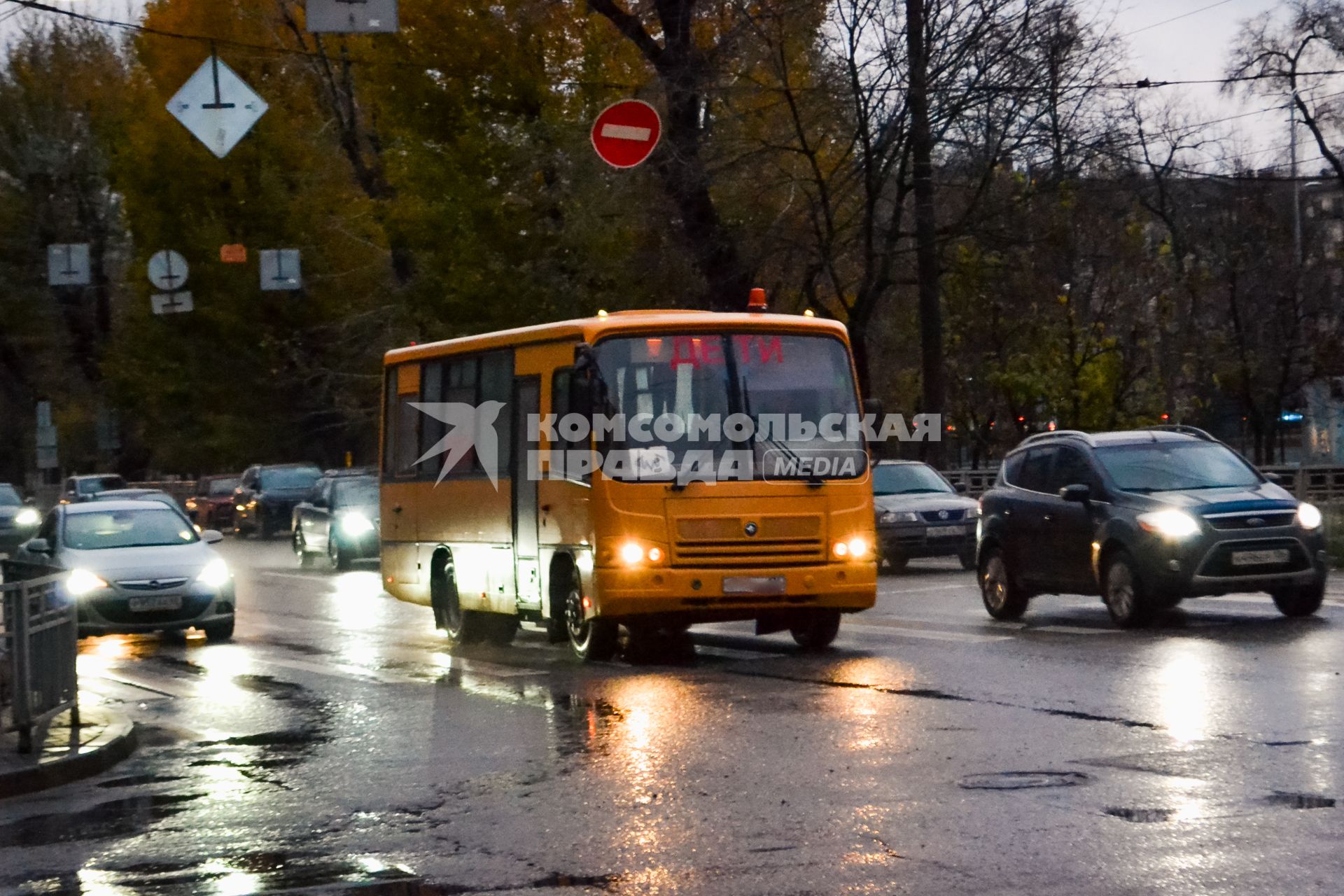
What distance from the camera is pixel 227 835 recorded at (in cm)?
885

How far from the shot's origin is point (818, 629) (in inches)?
682

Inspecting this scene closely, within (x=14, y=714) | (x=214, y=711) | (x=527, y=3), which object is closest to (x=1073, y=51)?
(x=527, y=3)

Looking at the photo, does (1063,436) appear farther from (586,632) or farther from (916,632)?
(586,632)

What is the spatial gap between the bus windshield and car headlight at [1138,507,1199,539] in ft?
8.87

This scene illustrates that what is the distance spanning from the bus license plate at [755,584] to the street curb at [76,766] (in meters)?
5.13

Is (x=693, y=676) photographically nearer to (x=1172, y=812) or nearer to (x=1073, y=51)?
(x=1172, y=812)

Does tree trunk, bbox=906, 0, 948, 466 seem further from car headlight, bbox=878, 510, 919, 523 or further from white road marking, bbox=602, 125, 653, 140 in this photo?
white road marking, bbox=602, 125, 653, 140

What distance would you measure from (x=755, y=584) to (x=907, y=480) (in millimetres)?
15150

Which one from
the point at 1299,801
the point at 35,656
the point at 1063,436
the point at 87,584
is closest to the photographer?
the point at 1299,801

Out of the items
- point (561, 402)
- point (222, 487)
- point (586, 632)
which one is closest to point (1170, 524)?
point (586, 632)

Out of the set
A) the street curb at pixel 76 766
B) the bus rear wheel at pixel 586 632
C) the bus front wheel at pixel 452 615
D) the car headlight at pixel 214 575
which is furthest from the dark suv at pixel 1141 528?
the street curb at pixel 76 766

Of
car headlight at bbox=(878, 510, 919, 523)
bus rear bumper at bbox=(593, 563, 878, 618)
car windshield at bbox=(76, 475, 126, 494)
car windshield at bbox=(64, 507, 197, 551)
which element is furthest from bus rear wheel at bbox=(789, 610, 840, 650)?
car windshield at bbox=(76, 475, 126, 494)

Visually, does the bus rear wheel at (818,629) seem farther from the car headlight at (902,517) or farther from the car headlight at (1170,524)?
the car headlight at (902,517)

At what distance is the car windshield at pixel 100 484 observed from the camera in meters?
48.8
